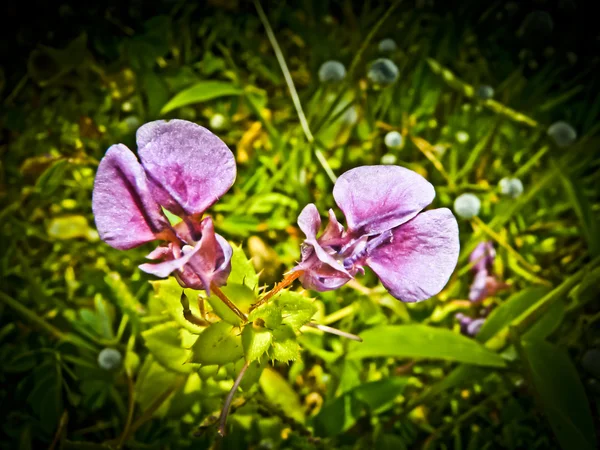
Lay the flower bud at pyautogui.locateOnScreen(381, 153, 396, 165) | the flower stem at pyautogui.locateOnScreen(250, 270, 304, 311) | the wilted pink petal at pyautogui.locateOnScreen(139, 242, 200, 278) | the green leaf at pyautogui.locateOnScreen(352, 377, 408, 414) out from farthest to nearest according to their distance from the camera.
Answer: the flower bud at pyautogui.locateOnScreen(381, 153, 396, 165) < the green leaf at pyautogui.locateOnScreen(352, 377, 408, 414) < the flower stem at pyautogui.locateOnScreen(250, 270, 304, 311) < the wilted pink petal at pyautogui.locateOnScreen(139, 242, 200, 278)

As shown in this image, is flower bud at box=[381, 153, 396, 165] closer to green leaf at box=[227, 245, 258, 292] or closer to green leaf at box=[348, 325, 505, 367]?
green leaf at box=[348, 325, 505, 367]

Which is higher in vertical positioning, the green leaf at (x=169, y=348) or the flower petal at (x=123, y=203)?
the flower petal at (x=123, y=203)

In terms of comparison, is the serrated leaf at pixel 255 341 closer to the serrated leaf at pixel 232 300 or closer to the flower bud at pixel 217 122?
the serrated leaf at pixel 232 300

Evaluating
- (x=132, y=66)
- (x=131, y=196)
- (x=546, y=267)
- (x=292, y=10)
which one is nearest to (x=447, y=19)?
(x=292, y=10)

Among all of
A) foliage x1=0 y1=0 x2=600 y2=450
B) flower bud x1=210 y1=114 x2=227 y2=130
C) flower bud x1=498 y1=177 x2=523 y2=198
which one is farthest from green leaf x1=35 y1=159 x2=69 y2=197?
flower bud x1=498 y1=177 x2=523 y2=198

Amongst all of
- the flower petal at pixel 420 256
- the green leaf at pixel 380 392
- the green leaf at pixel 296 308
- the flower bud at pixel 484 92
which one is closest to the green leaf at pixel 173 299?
the green leaf at pixel 296 308
